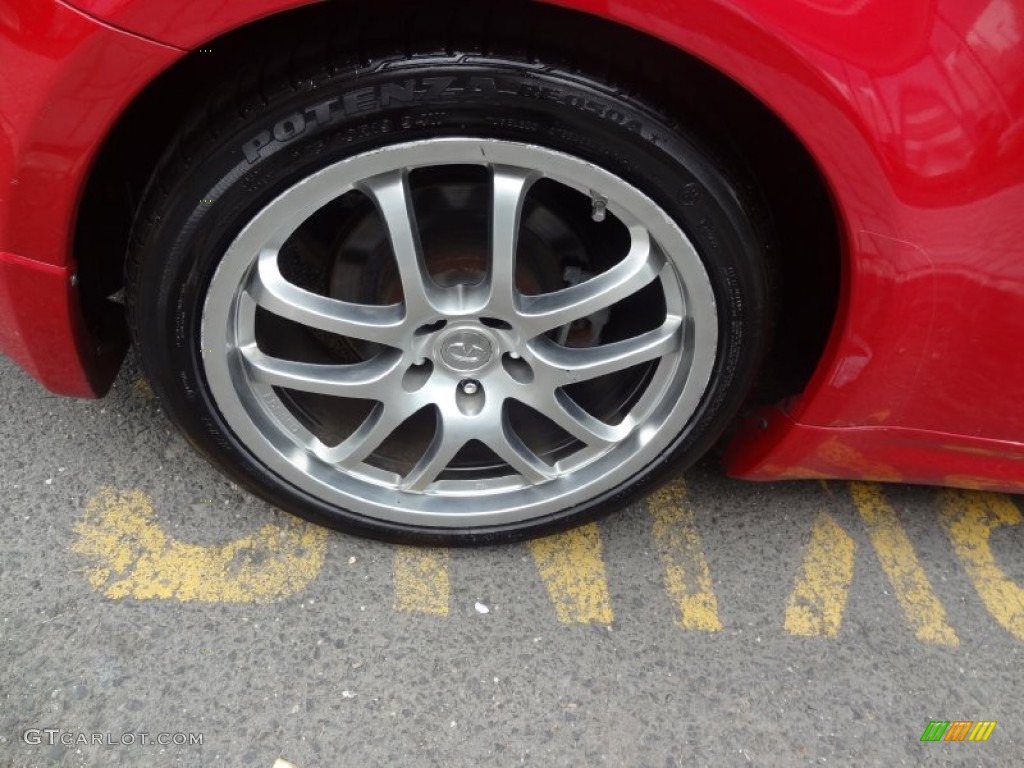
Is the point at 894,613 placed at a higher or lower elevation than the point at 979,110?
lower

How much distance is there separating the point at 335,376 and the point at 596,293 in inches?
20.5

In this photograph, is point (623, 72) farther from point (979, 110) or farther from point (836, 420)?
point (836, 420)

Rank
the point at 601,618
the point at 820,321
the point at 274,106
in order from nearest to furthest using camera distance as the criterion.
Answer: the point at 274,106 → the point at 820,321 → the point at 601,618

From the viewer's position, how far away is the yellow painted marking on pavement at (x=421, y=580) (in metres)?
1.69

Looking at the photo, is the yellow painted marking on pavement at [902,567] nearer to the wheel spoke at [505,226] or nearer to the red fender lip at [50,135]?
the wheel spoke at [505,226]

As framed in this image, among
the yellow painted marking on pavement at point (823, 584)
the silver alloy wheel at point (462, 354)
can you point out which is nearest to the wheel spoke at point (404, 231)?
the silver alloy wheel at point (462, 354)

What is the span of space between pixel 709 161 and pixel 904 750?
1.18 metres

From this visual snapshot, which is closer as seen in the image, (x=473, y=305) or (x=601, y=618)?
(x=473, y=305)

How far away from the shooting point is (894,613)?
180 cm

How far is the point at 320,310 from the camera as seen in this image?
1465mm

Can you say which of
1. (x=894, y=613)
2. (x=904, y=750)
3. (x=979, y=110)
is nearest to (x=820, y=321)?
(x=979, y=110)

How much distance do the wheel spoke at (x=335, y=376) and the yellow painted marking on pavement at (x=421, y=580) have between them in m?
0.41

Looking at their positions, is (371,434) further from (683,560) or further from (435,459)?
(683,560)

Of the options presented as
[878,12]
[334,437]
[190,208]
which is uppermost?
[878,12]
